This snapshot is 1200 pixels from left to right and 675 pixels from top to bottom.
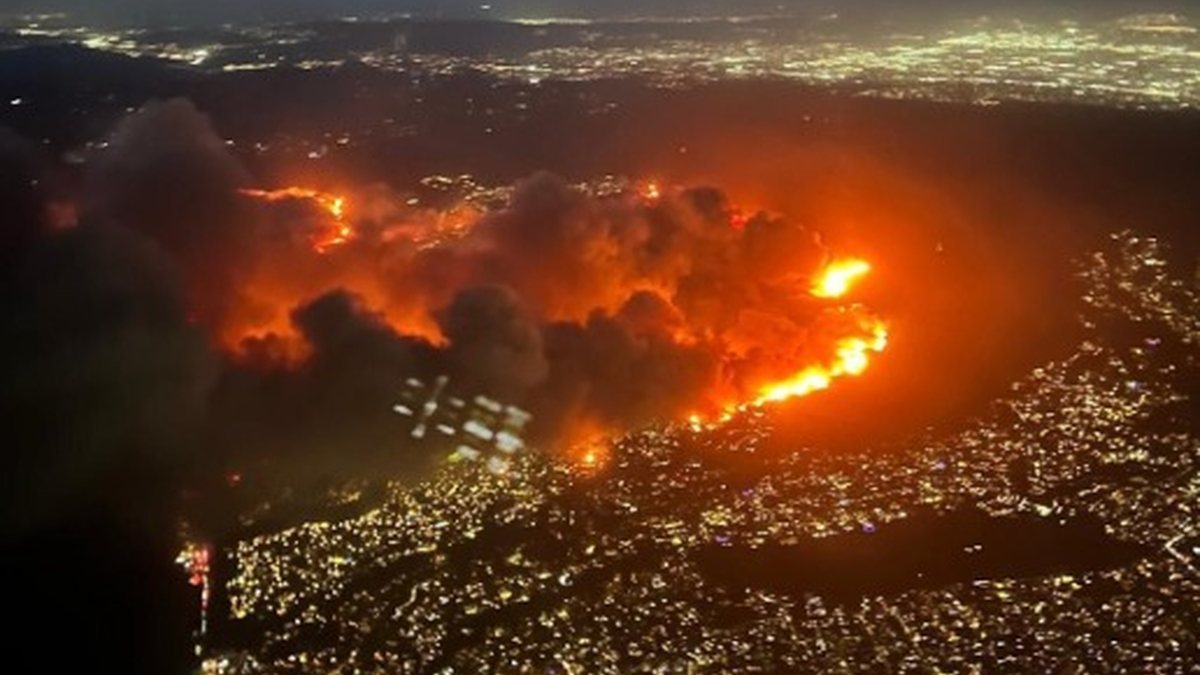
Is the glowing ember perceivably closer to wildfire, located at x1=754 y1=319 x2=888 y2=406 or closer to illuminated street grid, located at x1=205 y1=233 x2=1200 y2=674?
wildfire, located at x1=754 y1=319 x2=888 y2=406

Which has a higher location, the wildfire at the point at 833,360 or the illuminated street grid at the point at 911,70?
the wildfire at the point at 833,360

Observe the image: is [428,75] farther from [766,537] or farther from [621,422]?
[766,537]

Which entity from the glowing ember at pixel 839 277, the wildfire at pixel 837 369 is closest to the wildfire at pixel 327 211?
the wildfire at pixel 837 369

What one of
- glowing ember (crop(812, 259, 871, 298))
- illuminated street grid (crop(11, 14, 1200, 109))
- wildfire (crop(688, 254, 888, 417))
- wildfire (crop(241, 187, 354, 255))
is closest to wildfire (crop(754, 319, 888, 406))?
wildfire (crop(688, 254, 888, 417))

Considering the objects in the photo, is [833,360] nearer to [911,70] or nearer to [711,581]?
[711,581]

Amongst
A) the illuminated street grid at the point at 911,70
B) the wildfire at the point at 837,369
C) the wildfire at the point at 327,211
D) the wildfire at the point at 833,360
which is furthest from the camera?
the illuminated street grid at the point at 911,70

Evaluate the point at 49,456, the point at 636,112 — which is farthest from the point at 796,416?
the point at 636,112

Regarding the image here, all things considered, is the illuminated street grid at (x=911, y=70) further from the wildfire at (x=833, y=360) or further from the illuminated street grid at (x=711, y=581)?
the illuminated street grid at (x=711, y=581)
